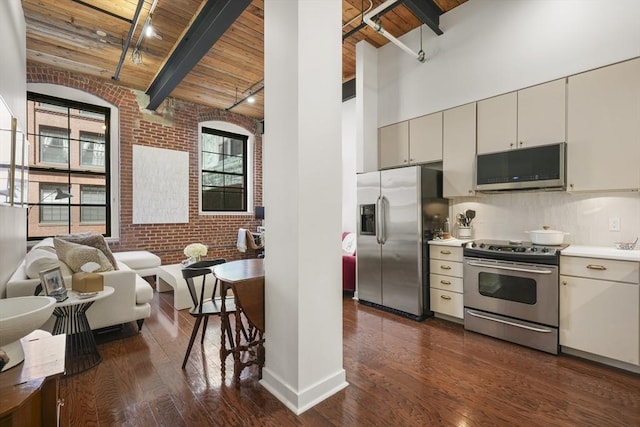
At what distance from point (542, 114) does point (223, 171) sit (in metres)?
5.61

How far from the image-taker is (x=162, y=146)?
18.3 ft

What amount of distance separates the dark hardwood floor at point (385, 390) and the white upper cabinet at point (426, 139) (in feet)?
6.90

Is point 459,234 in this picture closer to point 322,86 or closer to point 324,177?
point 324,177

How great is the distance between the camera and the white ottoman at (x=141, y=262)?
4594mm

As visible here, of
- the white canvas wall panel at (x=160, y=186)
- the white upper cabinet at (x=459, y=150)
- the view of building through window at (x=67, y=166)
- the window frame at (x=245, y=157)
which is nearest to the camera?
the white upper cabinet at (x=459, y=150)

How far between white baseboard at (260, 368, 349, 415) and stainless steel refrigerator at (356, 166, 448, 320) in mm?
1618

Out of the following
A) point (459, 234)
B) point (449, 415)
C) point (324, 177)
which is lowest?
point (449, 415)

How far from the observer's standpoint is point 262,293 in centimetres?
212

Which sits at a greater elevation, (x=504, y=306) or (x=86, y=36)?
(x=86, y=36)

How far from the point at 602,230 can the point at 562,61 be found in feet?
5.24

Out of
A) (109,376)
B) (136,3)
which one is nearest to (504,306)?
(109,376)

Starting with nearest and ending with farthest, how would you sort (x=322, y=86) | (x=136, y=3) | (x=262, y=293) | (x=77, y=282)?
(x=322, y=86)
(x=262, y=293)
(x=77, y=282)
(x=136, y=3)

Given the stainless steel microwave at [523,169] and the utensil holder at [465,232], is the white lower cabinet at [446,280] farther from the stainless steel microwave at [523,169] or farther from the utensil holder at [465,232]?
the stainless steel microwave at [523,169]

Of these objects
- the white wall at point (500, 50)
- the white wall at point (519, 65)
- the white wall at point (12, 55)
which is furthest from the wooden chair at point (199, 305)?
the white wall at point (500, 50)
